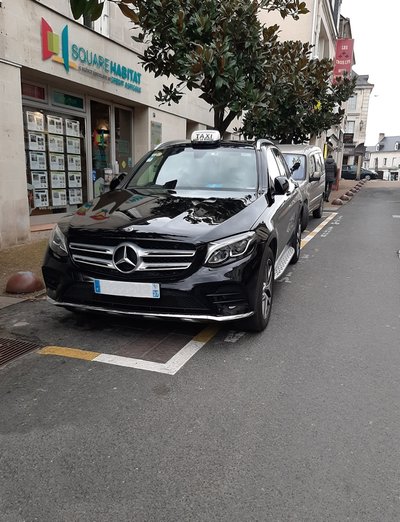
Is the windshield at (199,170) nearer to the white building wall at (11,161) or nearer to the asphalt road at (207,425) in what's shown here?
the asphalt road at (207,425)

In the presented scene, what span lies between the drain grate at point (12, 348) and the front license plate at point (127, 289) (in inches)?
32.0

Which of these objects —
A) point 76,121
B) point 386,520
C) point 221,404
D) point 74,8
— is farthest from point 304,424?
point 76,121

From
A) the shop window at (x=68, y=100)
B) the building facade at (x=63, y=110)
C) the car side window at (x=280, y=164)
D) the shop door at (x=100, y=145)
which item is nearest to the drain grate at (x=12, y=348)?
the car side window at (x=280, y=164)

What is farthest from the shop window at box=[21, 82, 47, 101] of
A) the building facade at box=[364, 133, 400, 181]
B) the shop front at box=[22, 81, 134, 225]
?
the building facade at box=[364, 133, 400, 181]

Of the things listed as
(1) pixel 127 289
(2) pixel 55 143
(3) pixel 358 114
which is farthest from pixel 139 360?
(3) pixel 358 114

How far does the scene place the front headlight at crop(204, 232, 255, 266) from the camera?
11.6ft

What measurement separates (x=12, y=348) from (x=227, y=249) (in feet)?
6.61

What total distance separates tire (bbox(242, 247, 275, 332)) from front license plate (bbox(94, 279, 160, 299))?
880 millimetres

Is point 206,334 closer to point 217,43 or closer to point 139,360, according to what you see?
point 139,360

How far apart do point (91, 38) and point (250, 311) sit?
28.0 ft

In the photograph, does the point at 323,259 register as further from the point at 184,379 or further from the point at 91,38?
the point at 91,38

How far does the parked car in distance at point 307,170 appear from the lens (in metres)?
10.4

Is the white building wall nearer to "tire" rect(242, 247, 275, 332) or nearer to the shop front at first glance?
the shop front

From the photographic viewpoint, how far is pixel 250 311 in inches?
149
